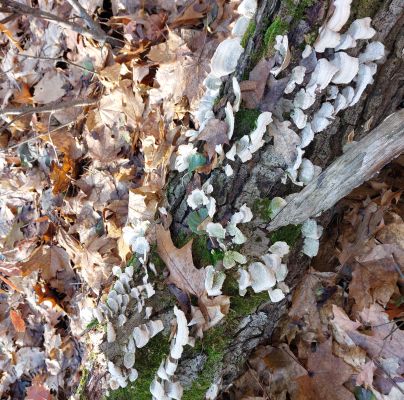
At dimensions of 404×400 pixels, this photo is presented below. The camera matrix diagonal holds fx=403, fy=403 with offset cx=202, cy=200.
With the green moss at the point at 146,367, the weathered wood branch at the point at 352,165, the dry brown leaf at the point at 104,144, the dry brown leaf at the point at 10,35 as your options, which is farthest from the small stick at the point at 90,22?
the green moss at the point at 146,367

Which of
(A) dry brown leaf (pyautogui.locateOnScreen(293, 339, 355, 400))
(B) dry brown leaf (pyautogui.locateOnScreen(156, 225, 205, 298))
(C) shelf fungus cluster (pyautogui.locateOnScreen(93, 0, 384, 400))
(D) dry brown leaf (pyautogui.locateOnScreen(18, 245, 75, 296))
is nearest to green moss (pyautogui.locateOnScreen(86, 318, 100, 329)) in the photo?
(C) shelf fungus cluster (pyautogui.locateOnScreen(93, 0, 384, 400))

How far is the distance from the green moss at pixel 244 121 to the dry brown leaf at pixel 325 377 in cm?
157

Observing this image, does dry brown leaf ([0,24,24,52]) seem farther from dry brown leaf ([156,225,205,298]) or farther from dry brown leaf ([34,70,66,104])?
dry brown leaf ([156,225,205,298])

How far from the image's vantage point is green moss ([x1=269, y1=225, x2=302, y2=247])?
244 centimetres

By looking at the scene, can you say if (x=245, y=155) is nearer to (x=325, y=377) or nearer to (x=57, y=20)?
(x=325, y=377)

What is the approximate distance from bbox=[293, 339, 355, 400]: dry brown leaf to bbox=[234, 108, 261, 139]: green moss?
1.57 m

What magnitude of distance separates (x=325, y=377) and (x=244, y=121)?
179cm

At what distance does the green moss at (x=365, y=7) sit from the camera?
6.91 feet

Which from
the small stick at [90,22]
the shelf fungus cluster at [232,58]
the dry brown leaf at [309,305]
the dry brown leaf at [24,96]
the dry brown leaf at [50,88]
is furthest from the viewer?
the dry brown leaf at [24,96]

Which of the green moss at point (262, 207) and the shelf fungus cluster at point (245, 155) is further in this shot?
the green moss at point (262, 207)

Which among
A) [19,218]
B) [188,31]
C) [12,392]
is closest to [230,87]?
[188,31]

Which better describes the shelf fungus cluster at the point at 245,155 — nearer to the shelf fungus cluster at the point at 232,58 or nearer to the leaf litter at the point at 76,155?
the shelf fungus cluster at the point at 232,58

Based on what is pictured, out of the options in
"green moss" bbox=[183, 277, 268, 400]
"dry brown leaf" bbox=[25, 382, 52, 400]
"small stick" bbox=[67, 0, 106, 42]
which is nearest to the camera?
"green moss" bbox=[183, 277, 268, 400]

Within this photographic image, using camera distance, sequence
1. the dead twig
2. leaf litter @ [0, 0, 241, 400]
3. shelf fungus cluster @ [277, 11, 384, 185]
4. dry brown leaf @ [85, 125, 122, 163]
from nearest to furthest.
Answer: shelf fungus cluster @ [277, 11, 384, 185], the dead twig, leaf litter @ [0, 0, 241, 400], dry brown leaf @ [85, 125, 122, 163]
